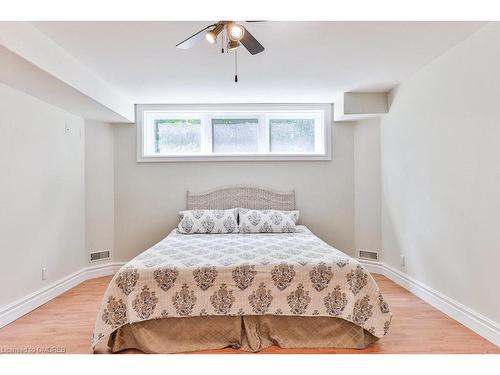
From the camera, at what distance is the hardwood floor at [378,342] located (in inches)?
85.3

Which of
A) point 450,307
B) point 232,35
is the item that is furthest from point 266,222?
point 232,35

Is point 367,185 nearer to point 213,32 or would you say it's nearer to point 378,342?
point 378,342

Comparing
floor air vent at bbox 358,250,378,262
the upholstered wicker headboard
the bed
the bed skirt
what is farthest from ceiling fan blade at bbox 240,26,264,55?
floor air vent at bbox 358,250,378,262

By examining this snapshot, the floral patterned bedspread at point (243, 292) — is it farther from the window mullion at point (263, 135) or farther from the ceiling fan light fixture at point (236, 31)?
the window mullion at point (263, 135)

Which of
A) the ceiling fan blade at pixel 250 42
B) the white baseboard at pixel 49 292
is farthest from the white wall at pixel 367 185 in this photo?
the white baseboard at pixel 49 292

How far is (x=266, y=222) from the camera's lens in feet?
12.4

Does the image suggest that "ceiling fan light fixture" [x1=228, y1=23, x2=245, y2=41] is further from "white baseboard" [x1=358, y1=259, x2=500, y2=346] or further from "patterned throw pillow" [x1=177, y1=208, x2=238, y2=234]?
"white baseboard" [x1=358, y1=259, x2=500, y2=346]

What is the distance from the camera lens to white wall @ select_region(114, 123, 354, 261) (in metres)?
4.29

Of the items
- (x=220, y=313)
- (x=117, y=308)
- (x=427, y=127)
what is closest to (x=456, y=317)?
(x=427, y=127)

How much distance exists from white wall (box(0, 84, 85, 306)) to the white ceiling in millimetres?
773

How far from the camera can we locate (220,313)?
2139 mm
